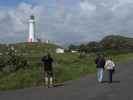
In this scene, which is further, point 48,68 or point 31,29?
point 31,29

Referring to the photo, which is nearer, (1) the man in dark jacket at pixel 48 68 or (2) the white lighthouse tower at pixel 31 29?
(1) the man in dark jacket at pixel 48 68

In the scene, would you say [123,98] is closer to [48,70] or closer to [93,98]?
[93,98]

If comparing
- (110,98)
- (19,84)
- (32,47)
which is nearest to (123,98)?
(110,98)

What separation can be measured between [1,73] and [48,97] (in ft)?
56.3

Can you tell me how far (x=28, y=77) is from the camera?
3219 centimetres

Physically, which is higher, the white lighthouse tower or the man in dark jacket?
the white lighthouse tower

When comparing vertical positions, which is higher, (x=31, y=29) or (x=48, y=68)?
(x=31, y=29)

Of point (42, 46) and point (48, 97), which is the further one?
point (42, 46)

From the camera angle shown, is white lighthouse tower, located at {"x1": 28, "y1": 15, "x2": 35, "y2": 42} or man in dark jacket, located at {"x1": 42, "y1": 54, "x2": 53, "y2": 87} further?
white lighthouse tower, located at {"x1": 28, "y1": 15, "x2": 35, "y2": 42}

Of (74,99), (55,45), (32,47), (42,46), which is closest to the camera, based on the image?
(74,99)

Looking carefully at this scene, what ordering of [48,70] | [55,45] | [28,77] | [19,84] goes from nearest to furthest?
[48,70]
[19,84]
[28,77]
[55,45]

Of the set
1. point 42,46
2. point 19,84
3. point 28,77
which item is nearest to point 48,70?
point 19,84

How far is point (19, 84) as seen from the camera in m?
29.2

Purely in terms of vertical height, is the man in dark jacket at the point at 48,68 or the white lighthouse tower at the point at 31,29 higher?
the white lighthouse tower at the point at 31,29
